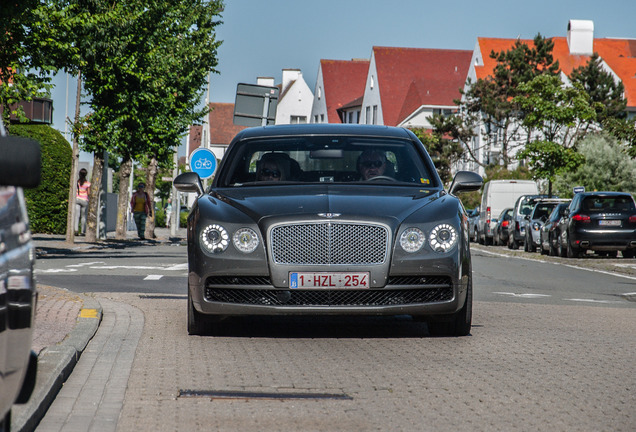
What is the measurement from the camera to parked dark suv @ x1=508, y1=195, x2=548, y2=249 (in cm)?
3497

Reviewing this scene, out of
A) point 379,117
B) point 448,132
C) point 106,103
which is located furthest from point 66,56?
point 379,117

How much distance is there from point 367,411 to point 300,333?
331cm

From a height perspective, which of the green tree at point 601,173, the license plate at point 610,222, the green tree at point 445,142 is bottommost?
the license plate at point 610,222

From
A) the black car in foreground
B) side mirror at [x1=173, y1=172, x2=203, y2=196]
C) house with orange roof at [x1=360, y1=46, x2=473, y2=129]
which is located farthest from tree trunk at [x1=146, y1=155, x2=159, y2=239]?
house with orange roof at [x1=360, y1=46, x2=473, y2=129]

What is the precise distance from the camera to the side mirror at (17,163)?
3.02 metres

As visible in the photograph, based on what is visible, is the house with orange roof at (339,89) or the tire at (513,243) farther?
the house with orange roof at (339,89)

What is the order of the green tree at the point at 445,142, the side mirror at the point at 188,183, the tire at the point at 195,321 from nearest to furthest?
the tire at the point at 195,321, the side mirror at the point at 188,183, the green tree at the point at 445,142

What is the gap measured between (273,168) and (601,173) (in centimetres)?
4298

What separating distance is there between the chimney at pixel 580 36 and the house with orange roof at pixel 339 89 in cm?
2702

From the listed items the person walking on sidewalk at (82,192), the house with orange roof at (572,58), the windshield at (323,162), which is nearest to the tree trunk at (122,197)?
the person walking on sidewalk at (82,192)

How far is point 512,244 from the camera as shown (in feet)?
118

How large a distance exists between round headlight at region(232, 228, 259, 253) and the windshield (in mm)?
1097

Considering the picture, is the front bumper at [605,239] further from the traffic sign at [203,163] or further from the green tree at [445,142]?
the green tree at [445,142]

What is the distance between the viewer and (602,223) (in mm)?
26406
